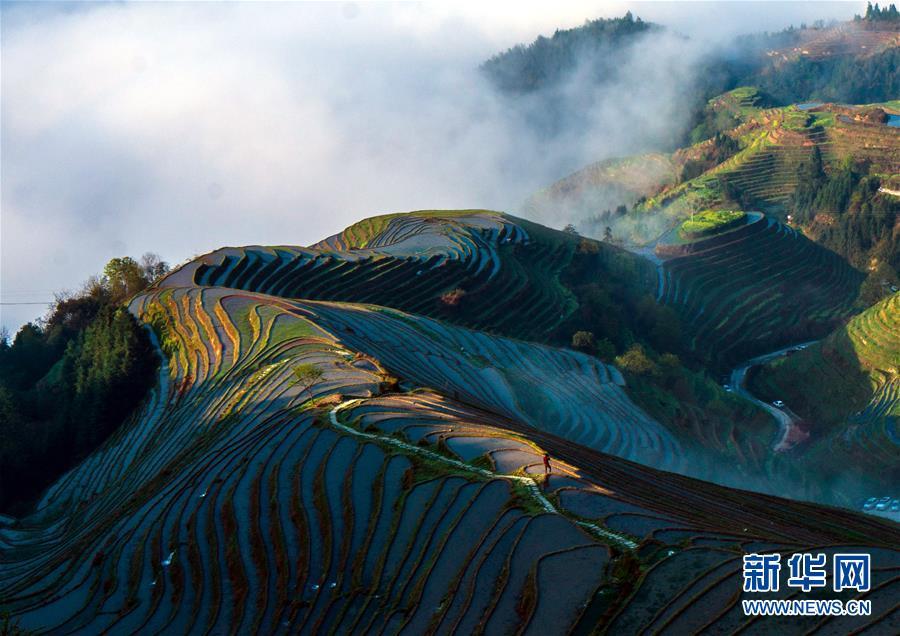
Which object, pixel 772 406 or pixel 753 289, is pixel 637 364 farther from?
pixel 753 289

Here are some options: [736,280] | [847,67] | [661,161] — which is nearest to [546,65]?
[847,67]

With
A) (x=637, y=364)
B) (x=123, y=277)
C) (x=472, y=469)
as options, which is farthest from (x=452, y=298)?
(x=472, y=469)

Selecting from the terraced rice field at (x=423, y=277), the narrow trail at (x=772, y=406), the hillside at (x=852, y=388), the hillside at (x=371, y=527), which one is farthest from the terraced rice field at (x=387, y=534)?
the narrow trail at (x=772, y=406)

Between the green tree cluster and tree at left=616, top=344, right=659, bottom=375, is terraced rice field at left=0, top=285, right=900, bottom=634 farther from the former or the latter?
tree at left=616, top=344, right=659, bottom=375

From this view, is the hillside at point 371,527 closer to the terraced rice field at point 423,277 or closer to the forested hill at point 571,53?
the terraced rice field at point 423,277

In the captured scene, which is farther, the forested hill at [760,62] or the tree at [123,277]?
the forested hill at [760,62]
